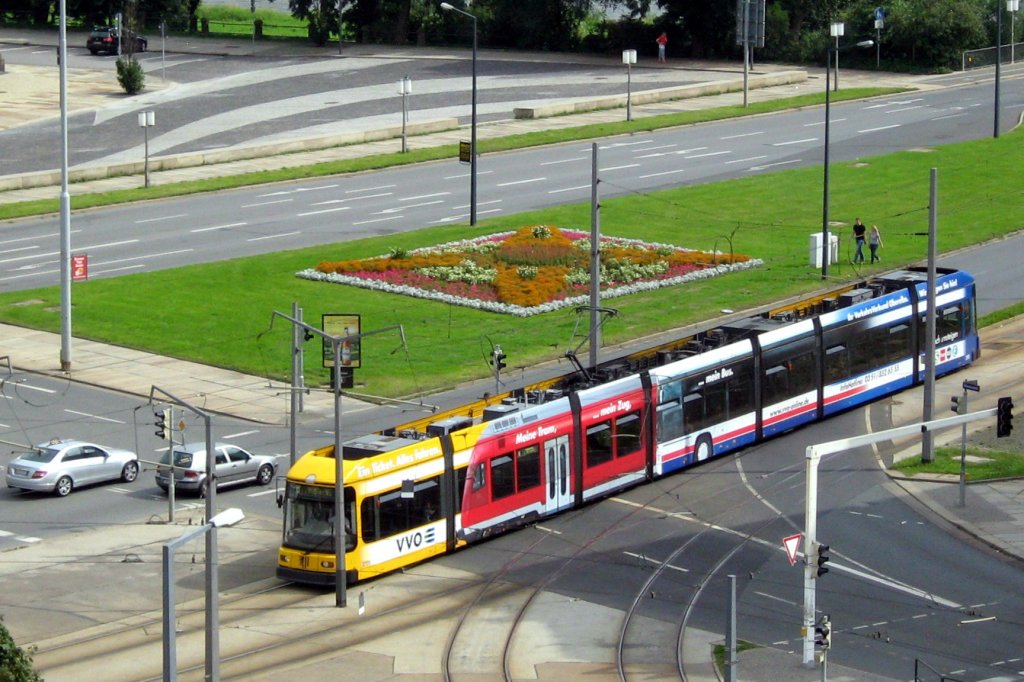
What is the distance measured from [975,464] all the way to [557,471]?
40.9 ft

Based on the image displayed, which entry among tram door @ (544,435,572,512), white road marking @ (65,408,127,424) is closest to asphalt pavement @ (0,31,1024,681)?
white road marking @ (65,408,127,424)

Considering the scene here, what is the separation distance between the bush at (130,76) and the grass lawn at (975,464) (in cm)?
7479

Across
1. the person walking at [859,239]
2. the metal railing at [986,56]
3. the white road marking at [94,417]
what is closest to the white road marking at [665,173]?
the person walking at [859,239]

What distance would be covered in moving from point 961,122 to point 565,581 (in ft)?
224

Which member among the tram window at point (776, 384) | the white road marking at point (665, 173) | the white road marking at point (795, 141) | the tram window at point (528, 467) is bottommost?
the tram window at point (528, 467)

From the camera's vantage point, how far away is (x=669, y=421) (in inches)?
1660

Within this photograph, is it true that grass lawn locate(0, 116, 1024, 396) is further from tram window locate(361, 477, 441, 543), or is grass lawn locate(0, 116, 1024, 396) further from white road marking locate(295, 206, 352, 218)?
tram window locate(361, 477, 441, 543)

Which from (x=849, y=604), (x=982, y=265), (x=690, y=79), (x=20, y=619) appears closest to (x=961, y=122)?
(x=690, y=79)

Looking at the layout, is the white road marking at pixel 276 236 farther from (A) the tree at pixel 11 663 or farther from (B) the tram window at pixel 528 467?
(A) the tree at pixel 11 663

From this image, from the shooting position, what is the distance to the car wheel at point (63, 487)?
42.5 meters

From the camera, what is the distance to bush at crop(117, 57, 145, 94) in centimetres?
10725

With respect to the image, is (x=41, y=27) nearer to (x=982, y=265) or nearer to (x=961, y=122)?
(x=961, y=122)

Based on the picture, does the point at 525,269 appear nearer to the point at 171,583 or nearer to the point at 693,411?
the point at 693,411

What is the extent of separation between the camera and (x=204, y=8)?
489 feet
